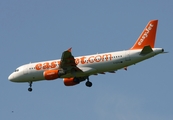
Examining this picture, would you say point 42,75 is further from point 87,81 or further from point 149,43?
point 149,43

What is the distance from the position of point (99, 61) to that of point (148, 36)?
6644 millimetres

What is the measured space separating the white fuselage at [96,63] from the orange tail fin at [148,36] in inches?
56.1

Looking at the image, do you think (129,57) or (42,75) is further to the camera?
(42,75)

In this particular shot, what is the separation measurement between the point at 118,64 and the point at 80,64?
5009mm

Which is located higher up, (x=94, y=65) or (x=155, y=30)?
(x=155, y=30)

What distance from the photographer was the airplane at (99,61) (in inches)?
2333

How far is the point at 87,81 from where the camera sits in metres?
65.1

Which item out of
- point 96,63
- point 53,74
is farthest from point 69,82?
point 96,63

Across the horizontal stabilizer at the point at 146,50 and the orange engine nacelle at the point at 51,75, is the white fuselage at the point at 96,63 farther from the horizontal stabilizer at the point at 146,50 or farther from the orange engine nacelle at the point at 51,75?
the orange engine nacelle at the point at 51,75

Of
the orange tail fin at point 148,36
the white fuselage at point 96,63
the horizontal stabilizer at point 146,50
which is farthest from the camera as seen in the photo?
the orange tail fin at point 148,36

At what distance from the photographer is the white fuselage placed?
59.4 meters

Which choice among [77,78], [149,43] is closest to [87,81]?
[77,78]

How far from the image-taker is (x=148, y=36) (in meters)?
60.8

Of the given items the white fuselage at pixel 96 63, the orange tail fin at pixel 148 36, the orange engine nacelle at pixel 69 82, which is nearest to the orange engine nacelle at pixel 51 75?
the white fuselage at pixel 96 63
